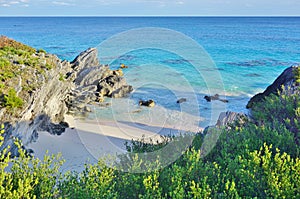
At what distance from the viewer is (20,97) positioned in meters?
12.5

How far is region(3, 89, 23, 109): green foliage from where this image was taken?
458 inches

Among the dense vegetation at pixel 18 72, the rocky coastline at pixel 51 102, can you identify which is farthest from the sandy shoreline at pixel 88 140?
the dense vegetation at pixel 18 72

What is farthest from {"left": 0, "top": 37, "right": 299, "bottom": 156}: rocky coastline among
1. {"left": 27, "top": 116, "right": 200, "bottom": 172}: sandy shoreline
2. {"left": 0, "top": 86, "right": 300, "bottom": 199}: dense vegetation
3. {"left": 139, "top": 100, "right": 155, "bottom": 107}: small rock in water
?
{"left": 0, "top": 86, "right": 300, "bottom": 199}: dense vegetation

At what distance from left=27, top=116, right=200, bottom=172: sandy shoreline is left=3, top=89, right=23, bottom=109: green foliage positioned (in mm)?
2271

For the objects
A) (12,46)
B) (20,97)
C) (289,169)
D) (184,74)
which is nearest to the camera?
(289,169)

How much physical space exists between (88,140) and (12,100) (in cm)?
472

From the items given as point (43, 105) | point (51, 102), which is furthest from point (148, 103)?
A: point (43, 105)

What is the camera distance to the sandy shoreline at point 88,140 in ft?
43.3

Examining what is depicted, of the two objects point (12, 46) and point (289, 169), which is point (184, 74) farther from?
point (289, 169)

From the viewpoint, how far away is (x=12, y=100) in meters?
11.8

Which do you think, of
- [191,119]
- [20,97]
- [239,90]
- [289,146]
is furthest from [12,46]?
[239,90]

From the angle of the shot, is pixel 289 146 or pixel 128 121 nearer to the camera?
pixel 289 146

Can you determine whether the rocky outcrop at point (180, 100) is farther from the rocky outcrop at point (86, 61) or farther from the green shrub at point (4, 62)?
the green shrub at point (4, 62)

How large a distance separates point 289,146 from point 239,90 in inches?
964
